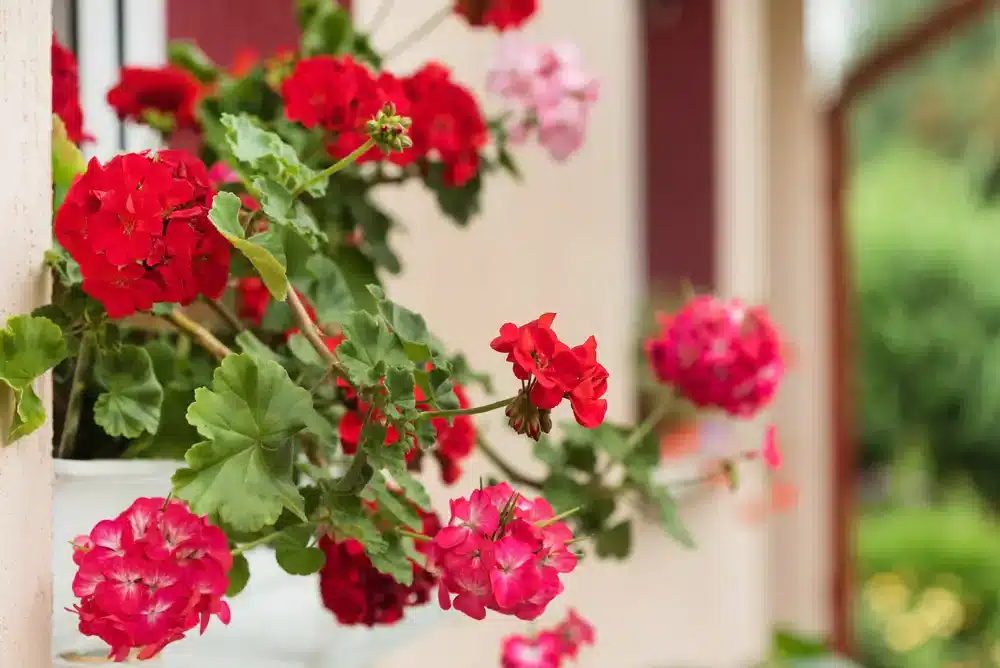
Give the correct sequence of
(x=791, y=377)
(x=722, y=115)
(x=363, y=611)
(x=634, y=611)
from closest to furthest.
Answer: (x=363, y=611) < (x=634, y=611) < (x=722, y=115) < (x=791, y=377)

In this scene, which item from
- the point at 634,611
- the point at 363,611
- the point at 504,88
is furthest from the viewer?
the point at 634,611

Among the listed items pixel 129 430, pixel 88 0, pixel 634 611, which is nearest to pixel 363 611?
pixel 129 430

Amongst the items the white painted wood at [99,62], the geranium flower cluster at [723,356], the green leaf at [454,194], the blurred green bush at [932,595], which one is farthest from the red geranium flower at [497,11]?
the blurred green bush at [932,595]

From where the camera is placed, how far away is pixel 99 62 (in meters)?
0.86

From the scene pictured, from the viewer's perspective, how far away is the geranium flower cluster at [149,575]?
388 mm

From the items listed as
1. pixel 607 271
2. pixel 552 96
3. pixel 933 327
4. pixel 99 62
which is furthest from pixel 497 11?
pixel 933 327

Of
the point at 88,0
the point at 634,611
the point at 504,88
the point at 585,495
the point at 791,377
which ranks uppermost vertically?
the point at 791,377

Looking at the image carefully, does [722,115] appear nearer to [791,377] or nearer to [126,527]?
[791,377]

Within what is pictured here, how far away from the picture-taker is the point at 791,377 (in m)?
2.99

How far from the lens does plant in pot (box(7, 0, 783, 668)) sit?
0.40 m

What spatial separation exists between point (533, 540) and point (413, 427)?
0.07 m

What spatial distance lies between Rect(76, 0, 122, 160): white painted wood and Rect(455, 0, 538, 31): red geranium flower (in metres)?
0.34

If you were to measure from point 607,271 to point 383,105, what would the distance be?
3.67 feet

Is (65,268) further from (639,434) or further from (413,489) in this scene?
(639,434)
